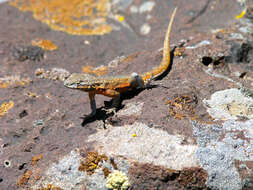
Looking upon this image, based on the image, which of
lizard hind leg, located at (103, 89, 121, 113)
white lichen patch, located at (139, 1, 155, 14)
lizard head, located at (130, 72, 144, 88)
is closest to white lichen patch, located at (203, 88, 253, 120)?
lizard head, located at (130, 72, 144, 88)

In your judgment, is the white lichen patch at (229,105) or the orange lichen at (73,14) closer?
the white lichen patch at (229,105)

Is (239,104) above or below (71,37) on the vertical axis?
below

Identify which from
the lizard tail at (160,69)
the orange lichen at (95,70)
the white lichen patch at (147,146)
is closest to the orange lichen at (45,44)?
the orange lichen at (95,70)

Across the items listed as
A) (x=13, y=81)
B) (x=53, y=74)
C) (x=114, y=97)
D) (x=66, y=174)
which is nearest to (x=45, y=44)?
(x=53, y=74)

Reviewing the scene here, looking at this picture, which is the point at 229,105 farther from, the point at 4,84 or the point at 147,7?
the point at 147,7

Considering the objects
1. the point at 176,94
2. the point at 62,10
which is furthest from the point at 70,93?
the point at 62,10

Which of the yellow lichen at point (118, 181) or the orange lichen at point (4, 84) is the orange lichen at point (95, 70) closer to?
the orange lichen at point (4, 84)

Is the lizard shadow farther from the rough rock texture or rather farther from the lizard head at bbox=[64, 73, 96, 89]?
the lizard head at bbox=[64, 73, 96, 89]

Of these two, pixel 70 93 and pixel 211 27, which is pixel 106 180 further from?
pixel 211 27
